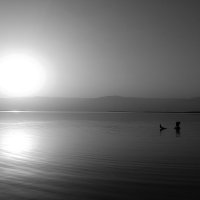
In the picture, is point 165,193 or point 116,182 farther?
point 116,182

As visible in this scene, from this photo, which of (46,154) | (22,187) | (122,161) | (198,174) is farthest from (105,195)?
(46,154)

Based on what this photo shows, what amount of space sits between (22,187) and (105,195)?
358 cm

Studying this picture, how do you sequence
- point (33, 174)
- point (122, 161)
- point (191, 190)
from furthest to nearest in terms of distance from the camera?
point (122, 161)
point (33, 174)
point (191, 190)

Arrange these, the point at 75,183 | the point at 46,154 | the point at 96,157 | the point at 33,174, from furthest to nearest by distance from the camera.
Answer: the point at 46,154, the point at 96,157, the point at 33,174, the point at 75,183

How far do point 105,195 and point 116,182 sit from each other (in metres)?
2.06

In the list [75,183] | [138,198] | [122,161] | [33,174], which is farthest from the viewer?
[122,161]

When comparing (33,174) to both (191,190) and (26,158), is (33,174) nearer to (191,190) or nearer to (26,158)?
(26,158)

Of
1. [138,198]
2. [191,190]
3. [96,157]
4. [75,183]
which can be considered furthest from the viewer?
[96,157]

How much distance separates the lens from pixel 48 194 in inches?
421

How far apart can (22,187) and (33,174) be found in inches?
95.6

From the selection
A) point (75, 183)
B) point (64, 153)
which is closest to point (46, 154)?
point (64, 153)

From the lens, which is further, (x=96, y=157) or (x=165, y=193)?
(x=96, y=157)

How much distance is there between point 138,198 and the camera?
1047cm

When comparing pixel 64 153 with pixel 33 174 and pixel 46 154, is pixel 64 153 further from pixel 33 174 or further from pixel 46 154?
pixel 33 174
